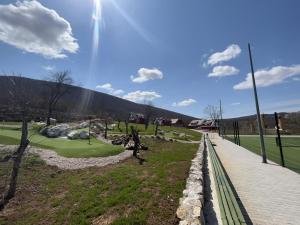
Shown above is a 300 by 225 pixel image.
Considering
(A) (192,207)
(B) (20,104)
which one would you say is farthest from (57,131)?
(A) (192,207)

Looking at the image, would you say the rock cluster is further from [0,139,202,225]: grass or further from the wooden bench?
the wooden bench

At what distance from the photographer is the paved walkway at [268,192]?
5.12 m

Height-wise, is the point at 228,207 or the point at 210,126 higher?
the point at 210,126

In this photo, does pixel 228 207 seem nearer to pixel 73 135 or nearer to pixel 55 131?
pixel 73 135

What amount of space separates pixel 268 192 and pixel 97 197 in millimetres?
5686

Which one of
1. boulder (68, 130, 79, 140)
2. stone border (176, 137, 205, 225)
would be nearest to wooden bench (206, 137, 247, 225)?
stone border (176, 137, 205, 225)

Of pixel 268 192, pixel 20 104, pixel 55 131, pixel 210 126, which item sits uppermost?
pixel 210 126

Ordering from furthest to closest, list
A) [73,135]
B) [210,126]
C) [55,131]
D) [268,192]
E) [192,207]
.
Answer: [210,126] < [55,131] < [73,135] < [268,192] < [192,207]

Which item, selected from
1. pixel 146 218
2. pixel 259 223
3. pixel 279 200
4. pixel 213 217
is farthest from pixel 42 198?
pixel 279 200

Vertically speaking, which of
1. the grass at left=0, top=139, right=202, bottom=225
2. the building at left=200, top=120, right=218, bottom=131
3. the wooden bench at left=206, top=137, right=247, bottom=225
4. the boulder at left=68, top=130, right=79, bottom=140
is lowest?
the grass at left=0, top=139, right=202, bottom=225

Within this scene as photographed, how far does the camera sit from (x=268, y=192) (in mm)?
6922

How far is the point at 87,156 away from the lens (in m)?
13.7

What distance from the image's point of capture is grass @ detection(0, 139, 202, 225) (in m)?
5.13

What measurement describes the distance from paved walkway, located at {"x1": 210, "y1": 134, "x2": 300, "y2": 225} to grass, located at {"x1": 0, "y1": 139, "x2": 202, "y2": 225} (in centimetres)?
208
